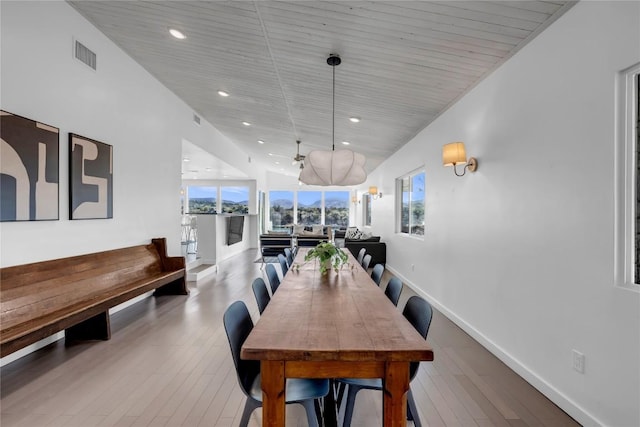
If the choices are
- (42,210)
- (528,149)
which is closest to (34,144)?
(42,210)

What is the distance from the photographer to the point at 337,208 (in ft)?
45.8

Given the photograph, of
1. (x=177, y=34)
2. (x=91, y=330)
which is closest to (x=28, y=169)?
(x=91, y=330)

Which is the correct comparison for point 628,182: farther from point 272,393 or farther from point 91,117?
point 91,117

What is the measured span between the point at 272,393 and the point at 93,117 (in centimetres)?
357

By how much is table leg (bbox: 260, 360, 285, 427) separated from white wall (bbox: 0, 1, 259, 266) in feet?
8.29

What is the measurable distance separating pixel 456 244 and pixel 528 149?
151 centimetres

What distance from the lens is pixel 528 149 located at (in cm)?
246

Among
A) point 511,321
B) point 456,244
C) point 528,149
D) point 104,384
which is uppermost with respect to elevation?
point 528,149

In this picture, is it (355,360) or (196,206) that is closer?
(355,360)

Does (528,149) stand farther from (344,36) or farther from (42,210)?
(42,210)

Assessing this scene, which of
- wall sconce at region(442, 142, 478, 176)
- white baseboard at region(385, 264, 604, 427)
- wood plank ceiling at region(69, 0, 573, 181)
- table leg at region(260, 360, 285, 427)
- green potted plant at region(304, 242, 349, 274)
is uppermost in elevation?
wood plank ceiling at region(69, 0, 573, 181)

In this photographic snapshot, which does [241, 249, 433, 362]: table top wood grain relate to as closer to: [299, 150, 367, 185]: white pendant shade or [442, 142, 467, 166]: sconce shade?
[299, 150, 367, 185]: white pendant shade

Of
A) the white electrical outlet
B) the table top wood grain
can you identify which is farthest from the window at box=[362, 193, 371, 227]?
the white electrical outlet

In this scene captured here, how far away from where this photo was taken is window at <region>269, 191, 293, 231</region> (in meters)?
14.0
